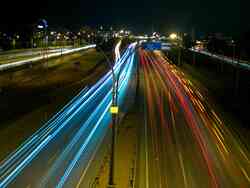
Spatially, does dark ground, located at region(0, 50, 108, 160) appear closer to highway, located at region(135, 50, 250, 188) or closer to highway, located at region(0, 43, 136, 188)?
highway, located at region(0, 43, 136, 188)

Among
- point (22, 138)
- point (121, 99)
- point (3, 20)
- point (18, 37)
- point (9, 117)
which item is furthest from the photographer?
point (18, 37)

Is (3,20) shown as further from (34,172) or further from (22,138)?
(34,172)

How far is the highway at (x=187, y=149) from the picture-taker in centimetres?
2864

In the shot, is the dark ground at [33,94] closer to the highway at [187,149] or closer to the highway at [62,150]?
the highway at [62,150]

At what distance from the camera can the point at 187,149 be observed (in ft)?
117

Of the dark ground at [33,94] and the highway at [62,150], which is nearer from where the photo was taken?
the highway at [62,150]

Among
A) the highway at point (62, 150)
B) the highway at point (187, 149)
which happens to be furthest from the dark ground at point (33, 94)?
the highway at point (187, 149)

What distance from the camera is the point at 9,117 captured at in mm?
45312

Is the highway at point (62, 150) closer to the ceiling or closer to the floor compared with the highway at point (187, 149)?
closer to the ceiling

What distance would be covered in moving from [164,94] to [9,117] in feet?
86.2

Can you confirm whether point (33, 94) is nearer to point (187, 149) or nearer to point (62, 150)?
point (62, 150)

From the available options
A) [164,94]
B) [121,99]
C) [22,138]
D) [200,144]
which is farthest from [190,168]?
[164,94]

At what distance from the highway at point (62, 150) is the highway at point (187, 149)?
3813 millimetres

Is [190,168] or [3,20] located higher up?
[3,20]
